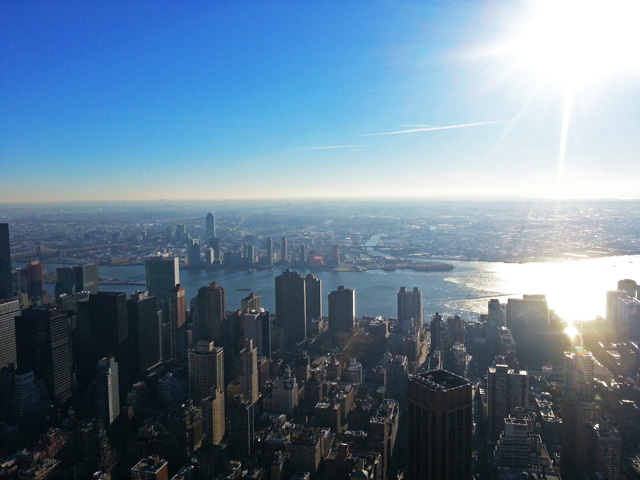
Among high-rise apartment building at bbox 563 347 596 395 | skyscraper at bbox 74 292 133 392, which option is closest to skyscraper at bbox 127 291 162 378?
skyscraper at bbox 74 292 133 392

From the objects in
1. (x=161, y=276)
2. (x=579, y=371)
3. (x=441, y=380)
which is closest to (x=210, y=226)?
(x=161, y=276)

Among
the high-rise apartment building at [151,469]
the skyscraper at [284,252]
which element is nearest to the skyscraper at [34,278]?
the high-rise apartment building at [151,469]

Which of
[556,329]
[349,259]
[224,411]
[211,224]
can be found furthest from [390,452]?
[211,224]

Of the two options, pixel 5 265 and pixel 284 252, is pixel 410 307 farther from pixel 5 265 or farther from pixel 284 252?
pixel 284 252

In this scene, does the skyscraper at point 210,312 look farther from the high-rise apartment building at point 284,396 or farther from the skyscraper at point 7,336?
the skyscraper at point 7,336

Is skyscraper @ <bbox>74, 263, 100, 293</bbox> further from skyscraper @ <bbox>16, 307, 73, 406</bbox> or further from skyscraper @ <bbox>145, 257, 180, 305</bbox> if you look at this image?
skyscraper @ <bbox>16, 307, 73, 406</bbox>
